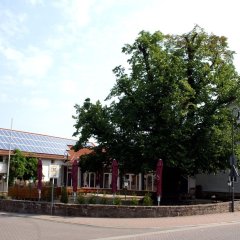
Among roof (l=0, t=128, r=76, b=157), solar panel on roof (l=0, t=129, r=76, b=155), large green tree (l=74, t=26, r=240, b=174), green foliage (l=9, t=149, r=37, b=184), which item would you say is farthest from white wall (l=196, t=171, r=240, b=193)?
solar panel on roof (l=0, t=129, r=76, b=155)

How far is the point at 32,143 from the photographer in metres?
60.6

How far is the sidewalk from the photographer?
65.2 feet

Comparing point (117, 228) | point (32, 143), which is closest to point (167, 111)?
point (117, 228)

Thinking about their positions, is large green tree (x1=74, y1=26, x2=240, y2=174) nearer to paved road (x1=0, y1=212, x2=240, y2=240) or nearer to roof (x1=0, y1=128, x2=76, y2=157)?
paved road (x1=0, y1=212, x2=240, y2=240)

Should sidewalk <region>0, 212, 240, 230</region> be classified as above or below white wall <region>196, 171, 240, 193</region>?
below

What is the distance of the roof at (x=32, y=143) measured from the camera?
5647 centimetres

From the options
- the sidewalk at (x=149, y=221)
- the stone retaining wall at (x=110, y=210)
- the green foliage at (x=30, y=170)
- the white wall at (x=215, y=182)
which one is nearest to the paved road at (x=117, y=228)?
the sidewalk at (x=149, y=221)

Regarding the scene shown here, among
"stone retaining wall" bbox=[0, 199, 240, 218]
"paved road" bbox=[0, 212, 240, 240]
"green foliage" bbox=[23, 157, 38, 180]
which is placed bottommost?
"paved road" bbox=[0, 212, 240, 240]

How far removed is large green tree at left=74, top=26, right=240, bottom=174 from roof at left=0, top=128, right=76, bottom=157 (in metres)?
25.5

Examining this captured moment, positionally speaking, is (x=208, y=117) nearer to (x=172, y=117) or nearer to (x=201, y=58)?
(x=172, y=117)

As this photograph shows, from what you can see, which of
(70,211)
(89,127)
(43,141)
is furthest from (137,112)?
(43,141)

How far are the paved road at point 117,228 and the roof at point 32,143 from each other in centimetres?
3452

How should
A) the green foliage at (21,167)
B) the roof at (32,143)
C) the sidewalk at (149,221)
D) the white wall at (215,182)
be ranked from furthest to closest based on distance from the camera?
the roof at (32,143), the green foliage at (21,167), the white wall at (215,182), the sidewalk at (149,221)

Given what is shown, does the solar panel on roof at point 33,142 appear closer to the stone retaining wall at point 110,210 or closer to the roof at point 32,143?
the roof at point 32,143
